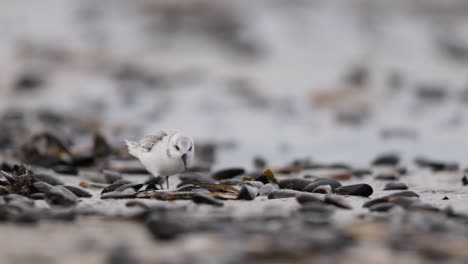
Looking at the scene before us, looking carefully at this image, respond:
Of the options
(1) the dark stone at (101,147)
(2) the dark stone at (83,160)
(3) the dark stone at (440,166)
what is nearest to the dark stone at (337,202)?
(3) the dark stone at (440,166)

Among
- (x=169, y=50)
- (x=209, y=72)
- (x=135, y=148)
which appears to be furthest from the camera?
(x=169, y=50)

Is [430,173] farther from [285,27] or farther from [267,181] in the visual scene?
[285,27]

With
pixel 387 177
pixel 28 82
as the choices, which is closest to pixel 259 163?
pixel 387 177

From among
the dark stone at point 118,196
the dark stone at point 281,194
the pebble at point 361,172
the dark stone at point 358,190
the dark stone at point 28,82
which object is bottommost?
the dark stone at point 281,194

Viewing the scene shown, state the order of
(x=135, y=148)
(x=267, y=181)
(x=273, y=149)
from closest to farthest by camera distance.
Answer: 1. (x=267, y=181)
2. (x=135, y=148)
3. (x=273, y=149)

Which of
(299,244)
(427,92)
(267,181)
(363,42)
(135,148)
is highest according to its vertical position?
(363,42)

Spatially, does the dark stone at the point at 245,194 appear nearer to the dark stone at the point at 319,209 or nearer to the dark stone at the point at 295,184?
the dark stone at the point at 319,209

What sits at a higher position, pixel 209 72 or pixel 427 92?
pixel 209 72

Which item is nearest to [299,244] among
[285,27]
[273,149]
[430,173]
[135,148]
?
[135,148]
